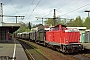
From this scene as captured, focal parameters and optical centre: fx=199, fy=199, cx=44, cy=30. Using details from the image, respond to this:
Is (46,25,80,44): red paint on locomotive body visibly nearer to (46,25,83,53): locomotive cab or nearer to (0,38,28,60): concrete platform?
(46,25,83,53): locomotive cab

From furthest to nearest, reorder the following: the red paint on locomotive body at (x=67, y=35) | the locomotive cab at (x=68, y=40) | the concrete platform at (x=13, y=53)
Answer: the red paint on locomotive body at (x=67, y=35), the locomotive cab at (x=68, y=40), the concrete platform at (x=13, y=53)

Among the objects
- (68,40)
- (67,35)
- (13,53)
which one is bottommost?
(13,53)

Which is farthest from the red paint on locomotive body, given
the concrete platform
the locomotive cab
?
the concrete platform

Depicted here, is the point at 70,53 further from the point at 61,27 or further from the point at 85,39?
the point at 85,39

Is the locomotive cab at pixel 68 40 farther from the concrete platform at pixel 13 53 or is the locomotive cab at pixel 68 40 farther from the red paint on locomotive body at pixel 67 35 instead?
the concrete platform at pixel 13 53

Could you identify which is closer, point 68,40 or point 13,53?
point 13,53

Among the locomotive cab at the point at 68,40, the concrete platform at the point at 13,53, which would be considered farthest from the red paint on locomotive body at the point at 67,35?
the concrete platform at the point at 13,53

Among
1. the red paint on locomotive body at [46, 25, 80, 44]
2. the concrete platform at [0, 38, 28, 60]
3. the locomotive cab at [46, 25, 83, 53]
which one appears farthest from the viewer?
the red paint on locomotive body at [46, 25, 80, 44]

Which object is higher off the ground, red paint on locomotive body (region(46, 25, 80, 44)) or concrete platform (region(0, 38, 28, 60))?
red paint on locomotive body (region(46, 25, 80, 44))

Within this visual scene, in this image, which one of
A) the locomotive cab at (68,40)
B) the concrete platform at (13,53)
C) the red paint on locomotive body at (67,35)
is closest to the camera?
the concrete platform at (13,53)

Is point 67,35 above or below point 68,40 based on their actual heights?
above

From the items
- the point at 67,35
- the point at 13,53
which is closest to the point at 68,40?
the point at 67,35

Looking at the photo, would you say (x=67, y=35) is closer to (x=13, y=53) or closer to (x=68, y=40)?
(x=68, y=40)

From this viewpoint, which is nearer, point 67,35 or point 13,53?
point 13,53
